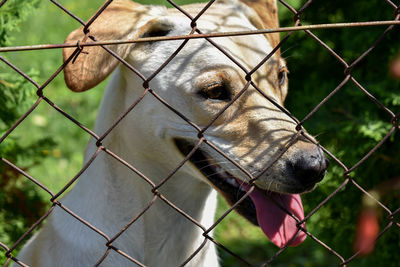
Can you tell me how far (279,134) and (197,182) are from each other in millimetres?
536

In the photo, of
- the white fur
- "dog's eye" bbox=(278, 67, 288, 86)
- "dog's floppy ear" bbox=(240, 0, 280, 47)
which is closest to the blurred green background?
"dog's floppy ear" bbox=(240, 0, 280, 47)

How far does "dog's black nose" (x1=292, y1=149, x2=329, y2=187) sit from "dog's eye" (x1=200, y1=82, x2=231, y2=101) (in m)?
0.39

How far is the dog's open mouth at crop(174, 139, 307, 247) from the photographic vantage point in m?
2.22

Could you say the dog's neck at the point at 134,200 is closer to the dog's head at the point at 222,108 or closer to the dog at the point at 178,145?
the dog at the point at 178,145

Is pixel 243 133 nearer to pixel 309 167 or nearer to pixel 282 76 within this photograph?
pixel 309 167

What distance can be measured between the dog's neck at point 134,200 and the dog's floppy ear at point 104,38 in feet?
1.04

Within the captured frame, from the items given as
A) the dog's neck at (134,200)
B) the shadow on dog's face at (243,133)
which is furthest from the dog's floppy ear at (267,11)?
the dog's neck at (134,200)

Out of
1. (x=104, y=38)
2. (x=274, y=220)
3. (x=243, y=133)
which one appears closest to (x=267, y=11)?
(x=243, y=133)

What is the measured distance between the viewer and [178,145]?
7.75ft

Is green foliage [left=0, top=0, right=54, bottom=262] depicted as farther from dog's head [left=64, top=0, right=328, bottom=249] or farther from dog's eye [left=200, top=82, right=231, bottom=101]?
dog's eye [left=200, top=82, right=231, bottom=101]

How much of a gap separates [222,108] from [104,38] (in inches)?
20.2

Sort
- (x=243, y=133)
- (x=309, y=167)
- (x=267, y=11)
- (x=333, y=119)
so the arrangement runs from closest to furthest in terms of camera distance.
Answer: (x=309, y=167), (x=243, y=133), (x=267, y=11), (x=333, y=119)

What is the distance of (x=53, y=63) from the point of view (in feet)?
18.8

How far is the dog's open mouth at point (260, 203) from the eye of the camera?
2.22 metres
